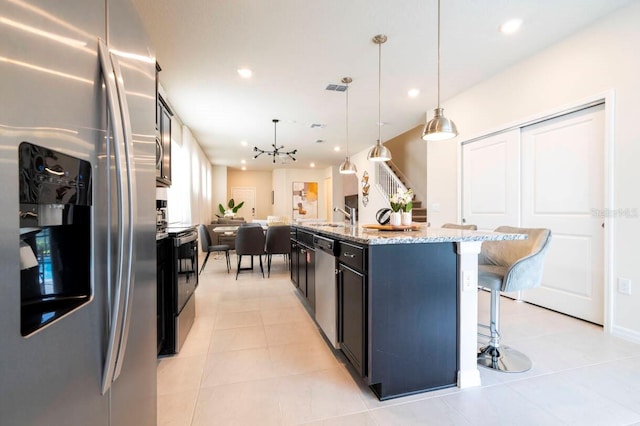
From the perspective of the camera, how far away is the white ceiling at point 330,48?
2521 millimetres

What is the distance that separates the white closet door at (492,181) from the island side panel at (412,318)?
242 cm

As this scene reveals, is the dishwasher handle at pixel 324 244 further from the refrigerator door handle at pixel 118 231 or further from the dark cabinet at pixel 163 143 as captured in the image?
the refrigerator door handle at pixel 118 231

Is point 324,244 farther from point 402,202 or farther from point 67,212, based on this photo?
point 67,212

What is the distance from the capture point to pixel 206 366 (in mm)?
2053

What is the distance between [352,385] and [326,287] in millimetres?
710

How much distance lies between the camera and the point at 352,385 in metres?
1.81

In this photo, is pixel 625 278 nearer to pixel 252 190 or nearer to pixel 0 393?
pixel 0 393

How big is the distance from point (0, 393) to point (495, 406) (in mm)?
2009

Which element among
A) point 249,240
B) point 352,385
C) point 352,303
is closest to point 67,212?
point 352,303

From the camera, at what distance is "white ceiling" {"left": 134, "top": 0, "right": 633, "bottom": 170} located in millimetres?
2521

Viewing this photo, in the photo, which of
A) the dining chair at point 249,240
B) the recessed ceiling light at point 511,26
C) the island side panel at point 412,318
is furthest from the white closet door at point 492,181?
the dining chair at point 249,240

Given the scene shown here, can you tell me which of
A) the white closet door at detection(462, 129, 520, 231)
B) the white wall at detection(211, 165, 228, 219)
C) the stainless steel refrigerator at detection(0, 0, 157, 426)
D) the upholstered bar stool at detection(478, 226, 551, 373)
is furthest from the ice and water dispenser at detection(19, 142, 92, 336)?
the white wall at detection(211, 165, 228, 219)

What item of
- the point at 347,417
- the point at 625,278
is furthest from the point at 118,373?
the point at 625,278

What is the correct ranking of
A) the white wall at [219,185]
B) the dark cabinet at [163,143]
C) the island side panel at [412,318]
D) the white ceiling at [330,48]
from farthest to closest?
the white wall at [219,185]
the white ceiling at [330,48]
the dark cabinet at [163,143]
the island side panel at [412,318]
